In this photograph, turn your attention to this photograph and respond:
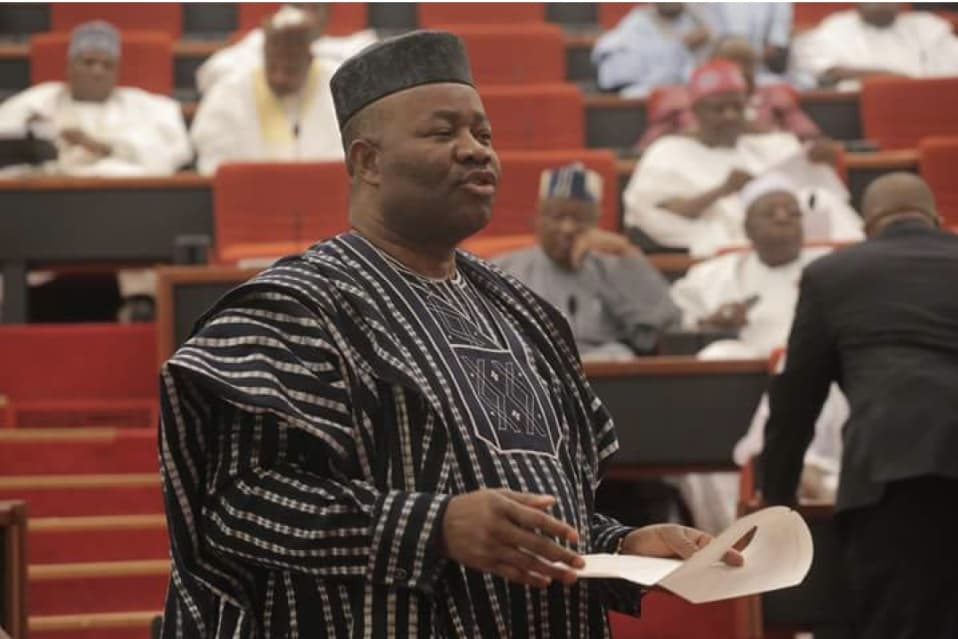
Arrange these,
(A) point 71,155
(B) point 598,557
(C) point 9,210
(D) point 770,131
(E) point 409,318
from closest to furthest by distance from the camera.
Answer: (B) point 598,557
(E) point 409,318
(C) point 9,210
(A) point 71,155
(D) point 770,131

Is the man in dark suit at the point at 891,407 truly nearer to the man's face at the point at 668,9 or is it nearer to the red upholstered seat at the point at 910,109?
the red upholstered seat at the point at 910,109

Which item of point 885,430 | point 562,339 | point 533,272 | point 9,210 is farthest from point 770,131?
point 562,339

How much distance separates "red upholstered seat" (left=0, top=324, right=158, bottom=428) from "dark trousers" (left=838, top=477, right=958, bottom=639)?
8.04 feet

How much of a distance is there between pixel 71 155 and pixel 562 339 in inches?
213

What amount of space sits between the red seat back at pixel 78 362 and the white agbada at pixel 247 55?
261 cm

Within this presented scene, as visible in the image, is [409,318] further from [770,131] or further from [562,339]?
[770,131]

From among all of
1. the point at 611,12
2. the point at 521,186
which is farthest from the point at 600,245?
the point at 611,12

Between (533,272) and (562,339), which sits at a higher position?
(562,339)

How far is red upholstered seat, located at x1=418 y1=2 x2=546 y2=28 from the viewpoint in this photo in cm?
952

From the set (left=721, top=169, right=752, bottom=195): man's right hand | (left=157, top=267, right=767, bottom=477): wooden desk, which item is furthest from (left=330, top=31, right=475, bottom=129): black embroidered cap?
(left=721, top=169, right=752, bottom=195): man's right hand

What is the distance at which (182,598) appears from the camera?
6.95 ft

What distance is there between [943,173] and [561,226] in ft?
6.84

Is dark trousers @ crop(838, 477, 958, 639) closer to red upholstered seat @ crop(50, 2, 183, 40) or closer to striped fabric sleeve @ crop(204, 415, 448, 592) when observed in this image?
striped fabric sleeve @ crop(204, 415, 448, 592)

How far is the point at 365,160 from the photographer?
2242 millimetres
